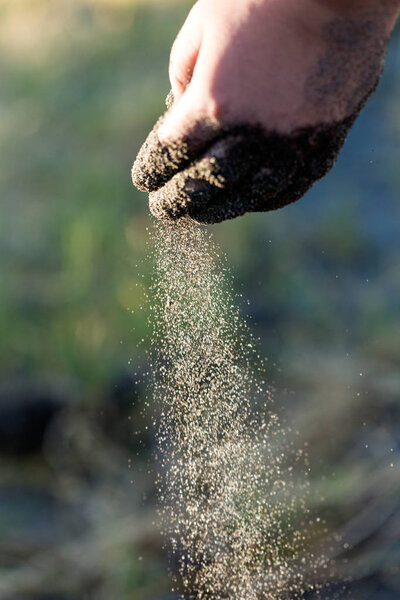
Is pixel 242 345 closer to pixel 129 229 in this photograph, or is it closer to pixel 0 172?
pixel 129 229

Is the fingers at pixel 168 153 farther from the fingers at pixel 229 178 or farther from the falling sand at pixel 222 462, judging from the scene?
the falling sand at pixel 222 462

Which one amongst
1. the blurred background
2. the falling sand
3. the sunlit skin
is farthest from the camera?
the blurred background

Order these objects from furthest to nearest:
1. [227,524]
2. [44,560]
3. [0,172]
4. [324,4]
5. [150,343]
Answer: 1. [0,172]
2. [150,343]
3. [44,560]
4. [227,524]
5. [324,4]

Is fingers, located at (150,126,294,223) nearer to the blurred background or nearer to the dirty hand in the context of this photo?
the dirty hand

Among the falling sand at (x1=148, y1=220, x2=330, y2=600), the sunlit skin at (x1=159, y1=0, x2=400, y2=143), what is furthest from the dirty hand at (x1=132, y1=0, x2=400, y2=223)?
the falling sand at (x1=148, y1=220, x2=330, y2=600)

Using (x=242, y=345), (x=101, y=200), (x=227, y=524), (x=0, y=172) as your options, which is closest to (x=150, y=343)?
(x=242, y=345)

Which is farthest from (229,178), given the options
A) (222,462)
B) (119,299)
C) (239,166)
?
(119,299)
